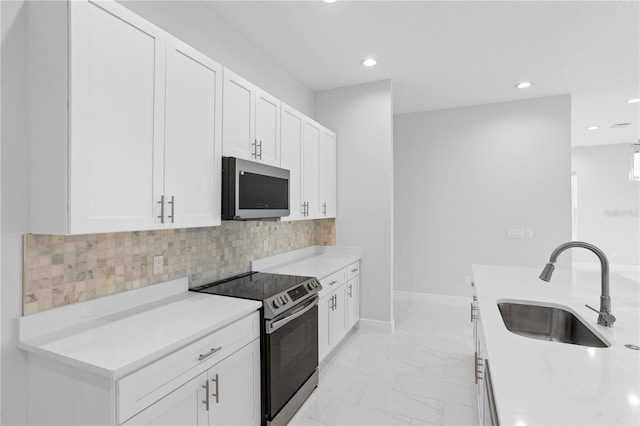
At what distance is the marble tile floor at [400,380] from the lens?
2.25 meters

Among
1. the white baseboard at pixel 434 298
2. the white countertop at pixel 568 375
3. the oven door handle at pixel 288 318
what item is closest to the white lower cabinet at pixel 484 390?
the white countertop at pixel 568 375

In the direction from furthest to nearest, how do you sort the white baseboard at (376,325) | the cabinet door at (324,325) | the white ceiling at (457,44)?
the white baseboard at (376,325) < the cabinet door at (324,325) < the white ceiling at (457,44)

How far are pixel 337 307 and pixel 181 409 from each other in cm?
191

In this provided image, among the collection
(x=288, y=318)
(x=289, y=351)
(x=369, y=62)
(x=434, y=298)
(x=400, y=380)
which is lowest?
(x=400, y=380)

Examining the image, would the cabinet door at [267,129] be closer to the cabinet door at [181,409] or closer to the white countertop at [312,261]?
the white countertop at [312,261]

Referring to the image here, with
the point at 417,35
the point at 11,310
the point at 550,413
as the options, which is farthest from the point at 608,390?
the point at 417,35

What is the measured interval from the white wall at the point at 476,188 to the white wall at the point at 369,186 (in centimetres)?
151

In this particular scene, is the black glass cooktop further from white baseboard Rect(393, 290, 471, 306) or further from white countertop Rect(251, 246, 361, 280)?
white baseboard Rect(393, 290, 471, 306)

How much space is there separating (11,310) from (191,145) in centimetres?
108

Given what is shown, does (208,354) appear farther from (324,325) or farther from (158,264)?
(324,325)

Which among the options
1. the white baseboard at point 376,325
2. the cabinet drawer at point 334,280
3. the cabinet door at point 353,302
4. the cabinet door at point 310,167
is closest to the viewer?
the cabinet drawer at point 334,280

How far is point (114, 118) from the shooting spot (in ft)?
4.68

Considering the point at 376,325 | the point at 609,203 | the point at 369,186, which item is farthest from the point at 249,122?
the point at 609,203

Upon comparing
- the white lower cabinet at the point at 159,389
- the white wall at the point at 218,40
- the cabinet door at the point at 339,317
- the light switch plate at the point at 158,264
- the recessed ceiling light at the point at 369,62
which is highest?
the recessed ceiling light at the point at 369,62
